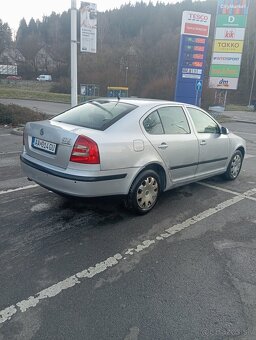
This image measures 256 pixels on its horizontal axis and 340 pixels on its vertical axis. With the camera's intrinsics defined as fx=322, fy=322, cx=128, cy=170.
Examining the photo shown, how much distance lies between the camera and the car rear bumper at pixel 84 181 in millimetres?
3662

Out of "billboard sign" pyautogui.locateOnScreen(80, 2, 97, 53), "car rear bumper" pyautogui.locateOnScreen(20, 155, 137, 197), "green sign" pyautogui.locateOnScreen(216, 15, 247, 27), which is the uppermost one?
"green sign" pyautogui.locateOnScreen(216, 15, 247, 27)

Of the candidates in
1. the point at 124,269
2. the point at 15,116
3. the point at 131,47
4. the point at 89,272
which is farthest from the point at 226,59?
the point at 131,47

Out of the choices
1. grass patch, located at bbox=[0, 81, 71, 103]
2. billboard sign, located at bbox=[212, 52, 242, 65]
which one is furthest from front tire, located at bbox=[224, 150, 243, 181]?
grass patch, located at bbox=[0, 81, 71, 103]

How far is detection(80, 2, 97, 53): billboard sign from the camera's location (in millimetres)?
10623

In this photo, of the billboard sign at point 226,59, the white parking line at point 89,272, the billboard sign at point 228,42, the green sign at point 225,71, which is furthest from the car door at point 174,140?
the green sign at point 225,71

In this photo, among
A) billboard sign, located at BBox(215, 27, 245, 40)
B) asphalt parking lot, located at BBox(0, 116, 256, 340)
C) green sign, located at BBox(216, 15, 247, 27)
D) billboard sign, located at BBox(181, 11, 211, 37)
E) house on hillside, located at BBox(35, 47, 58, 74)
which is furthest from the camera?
house on hillside, located at BBox(35, 47, 58, 74)

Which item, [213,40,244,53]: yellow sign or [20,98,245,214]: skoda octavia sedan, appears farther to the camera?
[213,40,244,53]: yellow sign

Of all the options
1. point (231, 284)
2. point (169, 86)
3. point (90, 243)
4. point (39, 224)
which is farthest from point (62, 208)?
point (169, 86)

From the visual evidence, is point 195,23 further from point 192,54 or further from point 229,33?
point 229,33

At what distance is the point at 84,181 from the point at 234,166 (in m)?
3.67

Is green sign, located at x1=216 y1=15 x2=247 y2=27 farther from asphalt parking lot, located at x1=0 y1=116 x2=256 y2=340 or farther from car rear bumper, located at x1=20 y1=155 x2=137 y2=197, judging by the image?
car rear bumper, located at x1=20 y1=155 x2=137 y2=197

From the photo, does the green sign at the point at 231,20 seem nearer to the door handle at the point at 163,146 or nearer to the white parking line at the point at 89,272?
the door handle at the point at 163,146

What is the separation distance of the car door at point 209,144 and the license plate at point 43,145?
232cm

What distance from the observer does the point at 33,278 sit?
290 centimetres
